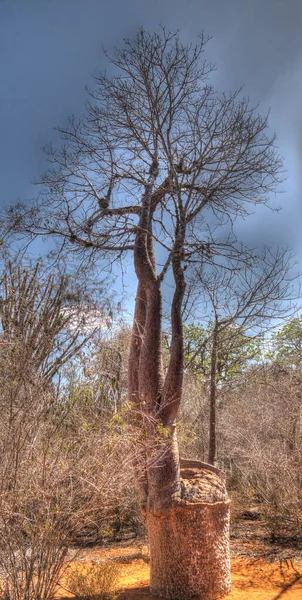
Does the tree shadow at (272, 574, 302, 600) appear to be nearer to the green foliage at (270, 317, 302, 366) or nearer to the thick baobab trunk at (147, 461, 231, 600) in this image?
the thick baobab trunk at (147, 461, 231, 600)

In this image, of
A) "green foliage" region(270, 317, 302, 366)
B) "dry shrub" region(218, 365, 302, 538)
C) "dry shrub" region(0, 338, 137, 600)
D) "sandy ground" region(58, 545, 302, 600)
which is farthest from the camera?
"green foliage" region(270, 317, 302, 366)

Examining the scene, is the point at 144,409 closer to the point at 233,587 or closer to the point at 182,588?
the point at 182,588

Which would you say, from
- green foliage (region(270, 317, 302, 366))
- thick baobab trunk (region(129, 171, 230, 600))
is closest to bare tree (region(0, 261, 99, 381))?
thick baobab trunk (region(129, 171, 230, 600))

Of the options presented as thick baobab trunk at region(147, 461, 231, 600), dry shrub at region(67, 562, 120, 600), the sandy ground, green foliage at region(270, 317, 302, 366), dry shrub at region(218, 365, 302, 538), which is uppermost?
green foliage at region(270, 317, 302, 366)

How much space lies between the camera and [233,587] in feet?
21.8

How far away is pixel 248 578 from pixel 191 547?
170 centimetres

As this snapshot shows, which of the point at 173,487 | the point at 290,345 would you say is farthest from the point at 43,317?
the point at 290,345

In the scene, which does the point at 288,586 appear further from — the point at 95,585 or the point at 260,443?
the point at 260,443

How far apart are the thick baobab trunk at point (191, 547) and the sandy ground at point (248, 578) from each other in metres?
0.28

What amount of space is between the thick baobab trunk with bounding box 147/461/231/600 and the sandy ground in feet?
0.92

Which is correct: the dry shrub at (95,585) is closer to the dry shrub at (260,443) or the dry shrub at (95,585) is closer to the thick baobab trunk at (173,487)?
the thick baobab trunk at (173,487)

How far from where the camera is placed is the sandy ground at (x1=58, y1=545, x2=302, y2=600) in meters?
6.32

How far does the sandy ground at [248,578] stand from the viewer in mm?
6324

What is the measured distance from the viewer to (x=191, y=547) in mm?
5996
